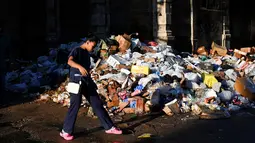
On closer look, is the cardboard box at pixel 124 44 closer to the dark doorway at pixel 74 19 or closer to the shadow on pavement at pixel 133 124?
the dark doorway at pixel 74 19

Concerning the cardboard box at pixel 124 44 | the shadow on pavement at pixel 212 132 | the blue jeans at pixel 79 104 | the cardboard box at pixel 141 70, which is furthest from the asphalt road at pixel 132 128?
the cardboard box at pixel 124 44

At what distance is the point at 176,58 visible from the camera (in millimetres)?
9086

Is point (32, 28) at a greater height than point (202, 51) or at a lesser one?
greater

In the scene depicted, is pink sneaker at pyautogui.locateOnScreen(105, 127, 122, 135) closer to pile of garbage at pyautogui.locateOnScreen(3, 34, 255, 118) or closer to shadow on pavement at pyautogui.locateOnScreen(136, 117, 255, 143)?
shadow on pavement at pyautogui.locateOnScreen(136, 117, 255, 143)

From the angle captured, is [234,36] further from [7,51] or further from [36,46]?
[7,51]

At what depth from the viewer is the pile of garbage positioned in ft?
21.7

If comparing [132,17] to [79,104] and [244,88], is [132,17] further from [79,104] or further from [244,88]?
[79,104]

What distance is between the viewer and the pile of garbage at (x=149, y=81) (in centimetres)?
660

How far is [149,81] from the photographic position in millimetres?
7016

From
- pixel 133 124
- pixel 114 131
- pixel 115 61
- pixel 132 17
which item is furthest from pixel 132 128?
pixel 132 17

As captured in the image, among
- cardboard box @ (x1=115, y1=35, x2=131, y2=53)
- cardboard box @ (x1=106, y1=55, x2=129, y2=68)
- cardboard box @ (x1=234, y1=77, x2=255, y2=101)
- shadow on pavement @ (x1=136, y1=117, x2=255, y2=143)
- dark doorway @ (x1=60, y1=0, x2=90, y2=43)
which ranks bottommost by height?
shadow on pavement @ (x1=136, y1=117, x2=255, y2=143)

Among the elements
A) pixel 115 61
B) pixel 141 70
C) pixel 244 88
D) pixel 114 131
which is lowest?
pixel 114 131

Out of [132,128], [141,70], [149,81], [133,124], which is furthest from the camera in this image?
[141,70]

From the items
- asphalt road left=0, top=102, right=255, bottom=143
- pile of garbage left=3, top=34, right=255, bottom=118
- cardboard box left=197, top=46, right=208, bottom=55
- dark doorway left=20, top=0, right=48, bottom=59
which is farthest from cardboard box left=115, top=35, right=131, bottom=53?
cardboard box left=197, top=46, right=208, bottom=55
